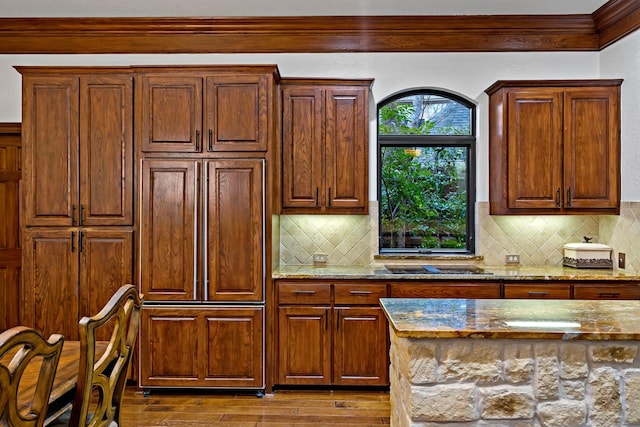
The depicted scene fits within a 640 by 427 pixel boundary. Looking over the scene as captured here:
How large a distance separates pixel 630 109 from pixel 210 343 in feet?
11.9

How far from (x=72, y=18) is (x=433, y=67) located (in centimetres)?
309

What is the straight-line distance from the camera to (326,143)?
3.91 metres

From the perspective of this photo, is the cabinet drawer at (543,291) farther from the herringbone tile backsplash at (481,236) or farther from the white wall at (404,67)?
the white wall at (404,67)

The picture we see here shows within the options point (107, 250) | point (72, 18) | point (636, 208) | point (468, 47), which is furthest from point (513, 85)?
point (72, 18)

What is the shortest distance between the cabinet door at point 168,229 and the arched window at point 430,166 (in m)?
1.68

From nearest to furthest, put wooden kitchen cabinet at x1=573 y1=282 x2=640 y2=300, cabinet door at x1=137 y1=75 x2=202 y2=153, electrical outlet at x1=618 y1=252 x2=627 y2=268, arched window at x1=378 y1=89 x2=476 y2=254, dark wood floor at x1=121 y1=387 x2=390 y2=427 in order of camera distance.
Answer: dark wood floor at x1=121 y1=387 x2=390 y2=427
wooden kitchen cabinet at x1=573 y1=282 x2=640 y2=300
cabinet door at x1=137 y1=75 x2=202 y2=153
electrical outlet at x1=618 y1=252 x2=627 y2=268
arched window at x1=378 y1=89 x2=476 y2=254

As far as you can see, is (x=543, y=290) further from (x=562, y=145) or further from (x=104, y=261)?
(x=104, y=261)

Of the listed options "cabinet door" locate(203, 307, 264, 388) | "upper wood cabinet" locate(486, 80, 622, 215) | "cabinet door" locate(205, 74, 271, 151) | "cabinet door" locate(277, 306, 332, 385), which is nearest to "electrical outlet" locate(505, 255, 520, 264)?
"upper wood cabinet" locate(486, 80, 622, 215)

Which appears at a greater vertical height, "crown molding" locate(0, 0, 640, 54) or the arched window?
"crown molding" locate(0, 0, 640, 54)

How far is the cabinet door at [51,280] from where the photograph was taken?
12.0ft

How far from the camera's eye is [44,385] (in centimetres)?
131

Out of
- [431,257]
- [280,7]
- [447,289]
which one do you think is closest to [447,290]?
[447,289]

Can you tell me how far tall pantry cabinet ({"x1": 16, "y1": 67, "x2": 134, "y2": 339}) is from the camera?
3652 millimetres

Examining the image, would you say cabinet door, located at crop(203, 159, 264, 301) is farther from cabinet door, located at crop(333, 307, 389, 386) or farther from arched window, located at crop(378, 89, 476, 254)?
arched window, located at crop(378, 89, 476, 254)
